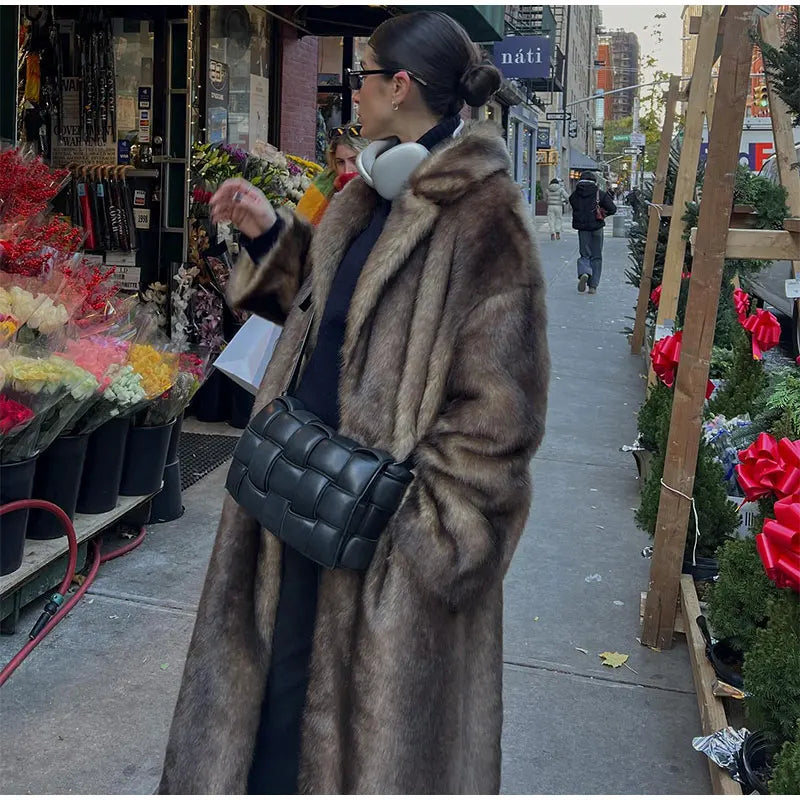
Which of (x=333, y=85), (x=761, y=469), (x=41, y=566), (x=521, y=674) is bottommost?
(x=521, y=674)

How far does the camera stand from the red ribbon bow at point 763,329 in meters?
4.67

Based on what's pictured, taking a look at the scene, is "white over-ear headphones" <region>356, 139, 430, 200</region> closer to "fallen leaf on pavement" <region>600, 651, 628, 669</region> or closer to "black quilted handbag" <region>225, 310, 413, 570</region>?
"black quilted handbag" <region>225, 310, 413, 570</region>

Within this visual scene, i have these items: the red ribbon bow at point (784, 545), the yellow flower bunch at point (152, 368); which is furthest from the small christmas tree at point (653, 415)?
the red ribbon bow at point (784, 545)

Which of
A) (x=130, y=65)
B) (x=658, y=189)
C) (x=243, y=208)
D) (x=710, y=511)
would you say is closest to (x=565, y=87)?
(x=658, y=189)

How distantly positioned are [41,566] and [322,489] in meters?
2.23

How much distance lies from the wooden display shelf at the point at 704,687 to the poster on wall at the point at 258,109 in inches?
200

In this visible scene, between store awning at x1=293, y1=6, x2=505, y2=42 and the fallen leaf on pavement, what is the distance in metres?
5.65

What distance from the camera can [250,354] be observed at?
151 inches

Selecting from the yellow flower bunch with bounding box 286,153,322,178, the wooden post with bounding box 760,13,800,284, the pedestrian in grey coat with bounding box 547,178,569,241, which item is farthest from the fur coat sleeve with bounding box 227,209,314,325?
the pedestrian in grey coat with bounding box 547,178,569,241

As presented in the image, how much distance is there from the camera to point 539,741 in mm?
3338

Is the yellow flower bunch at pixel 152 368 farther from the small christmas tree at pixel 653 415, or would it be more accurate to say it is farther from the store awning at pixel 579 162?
the store awning at pixel 579 162

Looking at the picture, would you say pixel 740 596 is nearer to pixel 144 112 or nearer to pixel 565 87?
pixel 144 112

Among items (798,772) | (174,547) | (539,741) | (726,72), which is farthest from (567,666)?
(726,72)

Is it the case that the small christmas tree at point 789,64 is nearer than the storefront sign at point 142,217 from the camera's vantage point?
Yes
